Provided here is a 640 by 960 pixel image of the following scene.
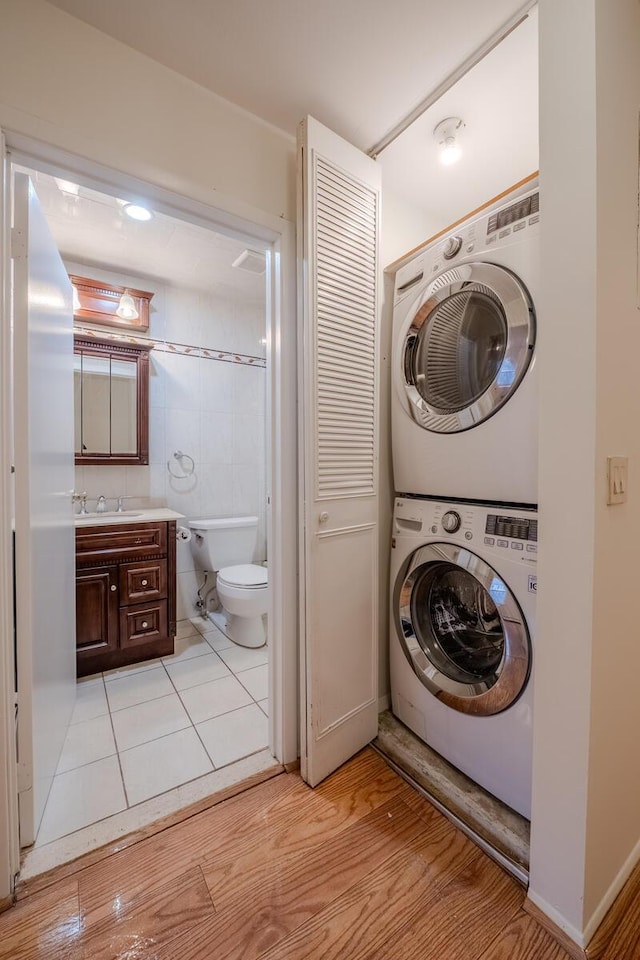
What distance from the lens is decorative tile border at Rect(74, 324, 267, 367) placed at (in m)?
2.39

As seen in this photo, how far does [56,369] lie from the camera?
146 centimetres

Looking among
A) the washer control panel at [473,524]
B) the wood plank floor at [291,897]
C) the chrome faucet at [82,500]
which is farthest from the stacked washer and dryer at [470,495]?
the chrome faucet at [82,500]

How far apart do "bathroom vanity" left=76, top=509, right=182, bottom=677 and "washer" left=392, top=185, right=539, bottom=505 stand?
1463 mm

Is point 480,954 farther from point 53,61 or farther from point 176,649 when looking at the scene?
point 53,61

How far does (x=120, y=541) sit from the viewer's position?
6.94 ft

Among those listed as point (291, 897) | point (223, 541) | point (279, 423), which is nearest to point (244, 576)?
point (223, 541)

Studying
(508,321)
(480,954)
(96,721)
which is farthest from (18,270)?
(480,954)

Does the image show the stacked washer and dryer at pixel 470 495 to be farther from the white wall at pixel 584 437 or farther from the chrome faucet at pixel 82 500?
the chrome faucet at pixel 82 500

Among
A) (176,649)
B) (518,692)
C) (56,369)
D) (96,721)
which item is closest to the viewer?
(518,692)

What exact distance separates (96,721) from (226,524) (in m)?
1.23

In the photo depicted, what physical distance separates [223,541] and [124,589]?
2.16ft

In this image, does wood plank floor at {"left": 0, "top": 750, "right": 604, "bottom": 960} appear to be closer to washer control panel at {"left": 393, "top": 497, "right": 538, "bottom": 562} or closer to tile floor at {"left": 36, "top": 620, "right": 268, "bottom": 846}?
A: tile floor at {"left": 36, "top": 620, "right": 268, "bottom": 846}

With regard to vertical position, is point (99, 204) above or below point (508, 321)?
above

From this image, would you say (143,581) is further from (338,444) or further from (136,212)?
(136,212)
